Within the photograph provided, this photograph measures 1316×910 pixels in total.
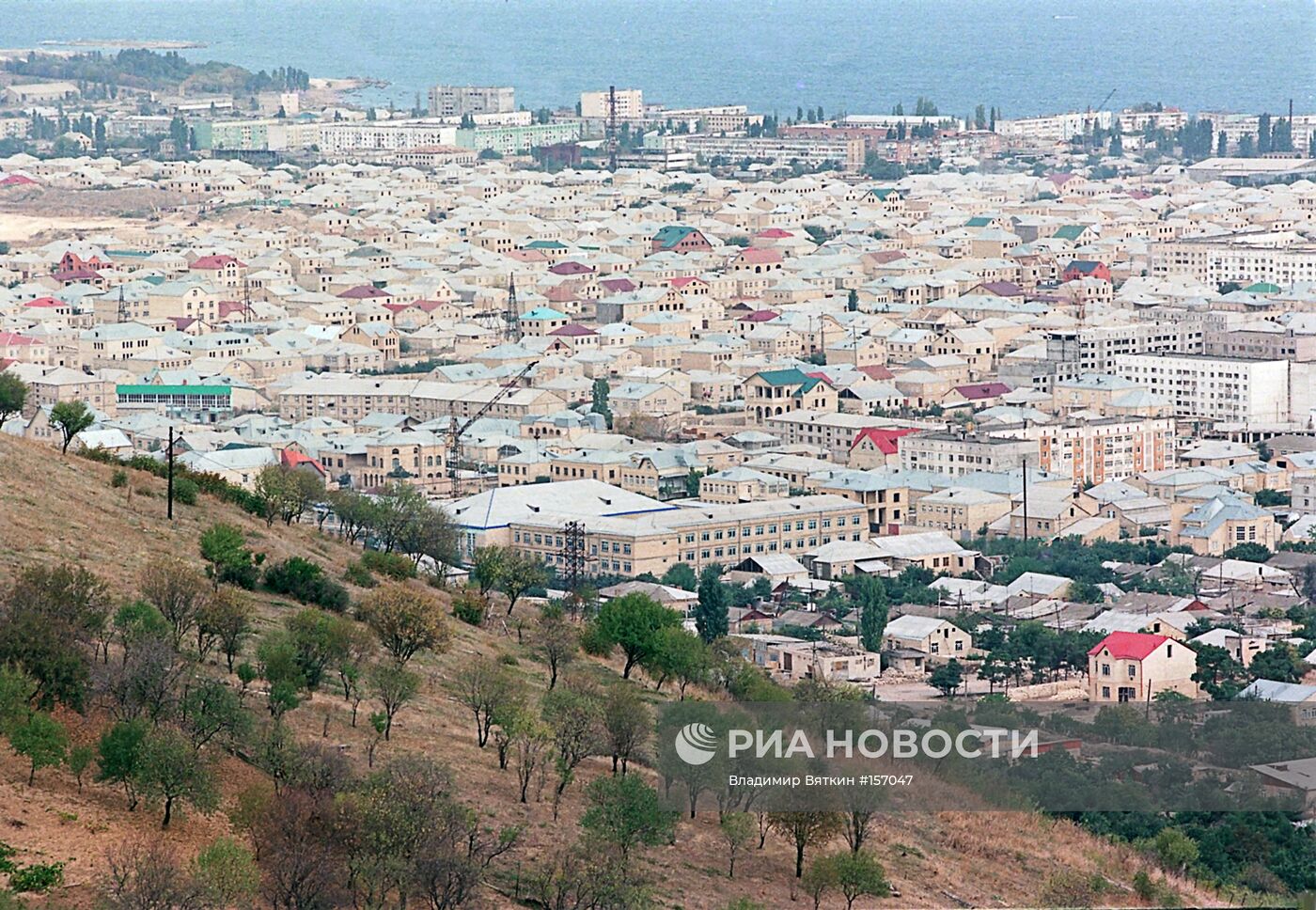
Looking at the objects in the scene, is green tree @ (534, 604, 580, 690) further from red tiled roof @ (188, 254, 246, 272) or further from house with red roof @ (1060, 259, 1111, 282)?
house with red roof @ (1060, 259, 1111, 282)

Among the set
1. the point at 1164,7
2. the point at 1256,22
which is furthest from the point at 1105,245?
the point at 1164,7

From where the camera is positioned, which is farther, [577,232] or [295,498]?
[577,232]

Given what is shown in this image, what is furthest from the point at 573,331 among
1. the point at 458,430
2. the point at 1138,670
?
the point at 1138,670

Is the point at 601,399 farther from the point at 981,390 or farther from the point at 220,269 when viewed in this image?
the point at 220,269

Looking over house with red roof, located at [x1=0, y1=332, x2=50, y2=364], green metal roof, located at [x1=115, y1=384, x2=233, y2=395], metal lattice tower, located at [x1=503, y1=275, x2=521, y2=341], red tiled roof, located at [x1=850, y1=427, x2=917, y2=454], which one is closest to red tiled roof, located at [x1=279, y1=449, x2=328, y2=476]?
green metal roof, located at [x1=115, y1=384, x2=233, y2=395]

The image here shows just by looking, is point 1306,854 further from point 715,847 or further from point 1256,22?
point 1256,22

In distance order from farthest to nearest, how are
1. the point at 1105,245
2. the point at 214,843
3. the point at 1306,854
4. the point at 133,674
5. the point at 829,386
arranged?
the point at 1105,245 < the point at 829,386 < the point at 1306,854 < the point at 133,674 < the point at 214,843
